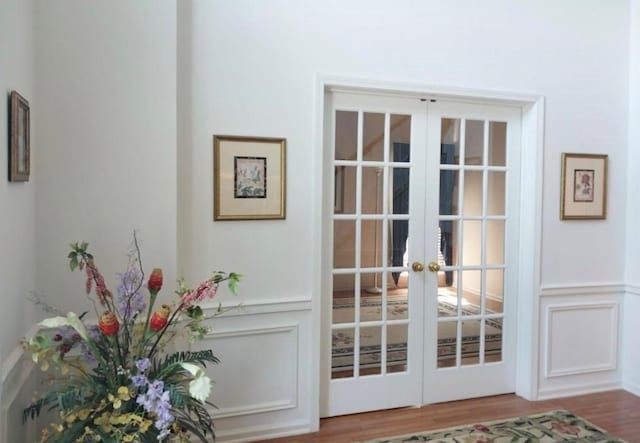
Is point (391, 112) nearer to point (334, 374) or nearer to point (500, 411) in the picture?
point (334, 374)

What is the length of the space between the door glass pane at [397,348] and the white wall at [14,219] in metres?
2.12

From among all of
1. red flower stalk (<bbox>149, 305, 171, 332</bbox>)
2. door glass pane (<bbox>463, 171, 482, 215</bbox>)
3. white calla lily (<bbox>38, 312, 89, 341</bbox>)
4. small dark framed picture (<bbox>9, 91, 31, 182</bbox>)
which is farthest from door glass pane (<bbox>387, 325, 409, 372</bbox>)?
small dark framed picture (<bbox>9, 91, 31, 182</bbox>)

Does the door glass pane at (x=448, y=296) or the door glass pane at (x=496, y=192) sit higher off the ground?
the door glass pane at (x=496, y=192)

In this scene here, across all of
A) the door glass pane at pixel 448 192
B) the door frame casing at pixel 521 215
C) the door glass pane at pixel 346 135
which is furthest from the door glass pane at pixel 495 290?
the door glass pane at pixel 346 135

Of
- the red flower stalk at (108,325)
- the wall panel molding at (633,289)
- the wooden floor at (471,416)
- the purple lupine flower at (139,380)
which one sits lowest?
the wooden floor at (471,416)

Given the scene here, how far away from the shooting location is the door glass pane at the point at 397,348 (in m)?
3.26

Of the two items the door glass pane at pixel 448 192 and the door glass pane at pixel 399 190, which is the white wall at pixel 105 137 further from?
the door glass pane at pixel 448 192

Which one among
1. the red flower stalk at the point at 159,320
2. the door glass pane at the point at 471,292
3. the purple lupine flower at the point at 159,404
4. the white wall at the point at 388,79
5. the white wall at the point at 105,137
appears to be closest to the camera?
the purple lupine flower at the point at 159,404

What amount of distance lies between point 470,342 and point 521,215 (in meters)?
0.99

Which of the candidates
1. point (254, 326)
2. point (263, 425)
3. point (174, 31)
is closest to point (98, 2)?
point (174, 31)

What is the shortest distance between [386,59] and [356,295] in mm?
1537

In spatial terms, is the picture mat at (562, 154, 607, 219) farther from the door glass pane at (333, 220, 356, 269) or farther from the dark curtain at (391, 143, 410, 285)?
the door glass pane at (333, 220, 356, 269)

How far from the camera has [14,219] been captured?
1948 millimetres

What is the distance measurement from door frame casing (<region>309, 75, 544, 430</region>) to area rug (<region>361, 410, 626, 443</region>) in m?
0.37
